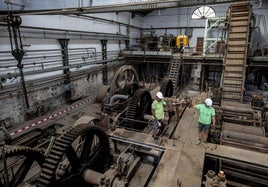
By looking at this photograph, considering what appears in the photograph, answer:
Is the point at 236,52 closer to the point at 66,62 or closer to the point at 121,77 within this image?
the point at 121,77

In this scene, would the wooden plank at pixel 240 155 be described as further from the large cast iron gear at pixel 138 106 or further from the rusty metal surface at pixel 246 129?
the large cast iron gear at pixel 138 106

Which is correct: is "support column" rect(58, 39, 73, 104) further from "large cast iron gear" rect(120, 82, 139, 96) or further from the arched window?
the arched window

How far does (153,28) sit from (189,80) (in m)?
7.35

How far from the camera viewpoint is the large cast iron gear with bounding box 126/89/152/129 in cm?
655

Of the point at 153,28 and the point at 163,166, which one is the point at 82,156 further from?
the point at 153,28

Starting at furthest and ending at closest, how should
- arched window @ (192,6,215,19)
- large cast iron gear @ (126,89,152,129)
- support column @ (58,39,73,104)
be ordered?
arched window @ (192,6,215,19)
support column @ (58,39,73,104)
large cast iron gear @ (126,89,152,129)

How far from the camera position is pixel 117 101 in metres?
8.55

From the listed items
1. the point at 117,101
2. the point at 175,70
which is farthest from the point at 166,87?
the point at 175,70

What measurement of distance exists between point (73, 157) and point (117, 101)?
4.92 m

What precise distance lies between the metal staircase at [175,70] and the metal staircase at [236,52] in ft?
12.2

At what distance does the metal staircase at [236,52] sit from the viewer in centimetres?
1013

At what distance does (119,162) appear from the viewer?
326cm

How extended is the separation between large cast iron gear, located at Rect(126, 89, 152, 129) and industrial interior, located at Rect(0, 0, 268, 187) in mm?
48

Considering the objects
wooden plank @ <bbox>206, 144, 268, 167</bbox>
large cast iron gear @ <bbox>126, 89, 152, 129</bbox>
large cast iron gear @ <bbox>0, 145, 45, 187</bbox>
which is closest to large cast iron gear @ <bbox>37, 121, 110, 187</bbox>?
large cast iron gear @ <bbox>0, 145, 45, 187</bbox>
